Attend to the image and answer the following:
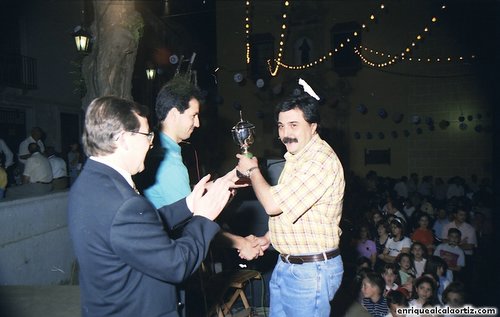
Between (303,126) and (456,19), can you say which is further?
(456,19)

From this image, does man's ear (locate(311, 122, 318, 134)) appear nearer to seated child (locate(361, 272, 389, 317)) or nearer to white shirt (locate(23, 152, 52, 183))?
seated child (locate(361, 272, 389, 317))

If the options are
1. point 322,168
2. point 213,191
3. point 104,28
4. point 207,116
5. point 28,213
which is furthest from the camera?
point 207,116

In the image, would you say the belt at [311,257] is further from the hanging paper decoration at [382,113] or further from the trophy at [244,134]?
the hanging paper decoration at [382,113]

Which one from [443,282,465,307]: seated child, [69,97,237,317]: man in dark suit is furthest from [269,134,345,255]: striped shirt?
[443,282,465,307]: seated child

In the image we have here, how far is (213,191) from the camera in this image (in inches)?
81.0

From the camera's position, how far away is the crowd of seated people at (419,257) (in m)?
4.87

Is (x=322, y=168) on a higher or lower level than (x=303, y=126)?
lower

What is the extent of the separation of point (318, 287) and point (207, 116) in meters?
19.9

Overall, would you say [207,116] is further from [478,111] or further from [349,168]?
[478,111]

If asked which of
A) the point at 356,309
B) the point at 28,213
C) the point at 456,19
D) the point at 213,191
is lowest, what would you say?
the point at 356,309

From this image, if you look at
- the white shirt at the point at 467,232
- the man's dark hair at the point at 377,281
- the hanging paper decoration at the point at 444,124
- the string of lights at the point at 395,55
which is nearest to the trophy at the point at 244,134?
the man's dark hair at the point at 377,281

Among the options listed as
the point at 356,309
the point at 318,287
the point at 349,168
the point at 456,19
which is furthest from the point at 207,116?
the point at 318,287

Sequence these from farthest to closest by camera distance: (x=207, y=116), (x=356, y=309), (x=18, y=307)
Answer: (x=207, y=116)
(x=356, y=309)
(x=18, y=307)

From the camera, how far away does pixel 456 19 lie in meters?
15.3
